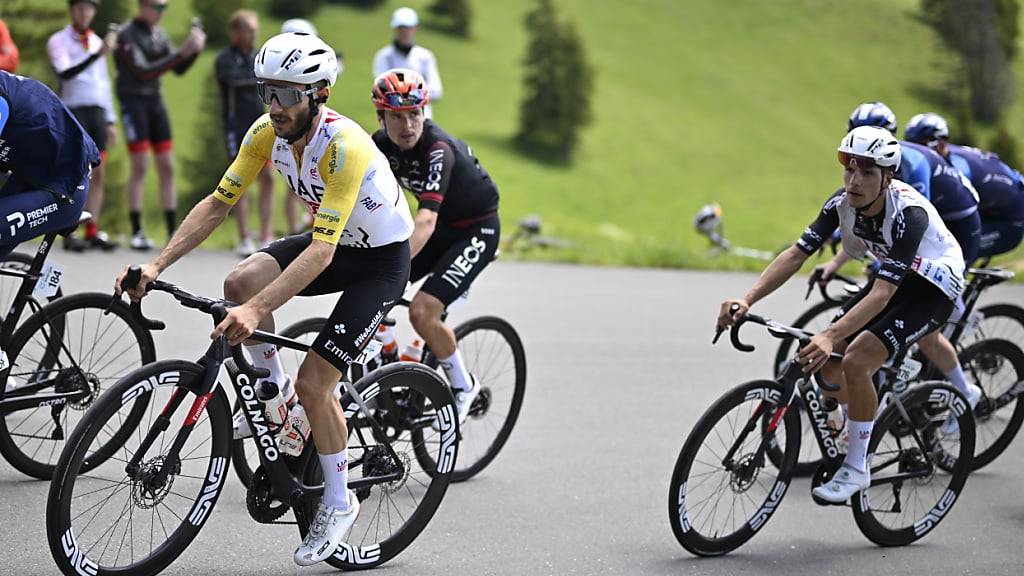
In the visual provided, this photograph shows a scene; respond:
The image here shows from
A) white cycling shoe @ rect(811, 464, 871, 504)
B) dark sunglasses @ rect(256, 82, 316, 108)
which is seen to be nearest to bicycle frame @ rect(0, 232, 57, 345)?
dark sunglasses @ rect(256, 82, 316, 108)

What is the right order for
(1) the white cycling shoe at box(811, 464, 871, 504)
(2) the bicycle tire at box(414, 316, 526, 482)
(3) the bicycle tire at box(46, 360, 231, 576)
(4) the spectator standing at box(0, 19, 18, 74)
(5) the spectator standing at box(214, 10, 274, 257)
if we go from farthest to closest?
(5) the spectator standing at box(214, 10, 274, 257), (4) the spectator standing at box(0, 19, 18, 74), (2) the bicycle tire at box(414, 316, 526, 482), (1) the white cycling shoe at box(811, 464, 871, 504), (3) the bicycle tire at box(46, 360, 231, 576)

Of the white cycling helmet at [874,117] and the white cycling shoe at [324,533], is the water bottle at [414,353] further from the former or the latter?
the white cycling helmet at [874,117]

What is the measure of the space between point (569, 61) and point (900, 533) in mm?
69084

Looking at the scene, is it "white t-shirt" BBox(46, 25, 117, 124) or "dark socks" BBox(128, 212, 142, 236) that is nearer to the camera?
"white t-shirt" BBox(46, 25, 117, 124)

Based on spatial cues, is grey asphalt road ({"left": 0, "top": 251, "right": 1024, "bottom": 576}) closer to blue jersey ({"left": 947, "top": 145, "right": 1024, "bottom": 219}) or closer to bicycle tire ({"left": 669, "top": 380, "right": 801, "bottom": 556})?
bicycle tire ({"left": 669, "top": 380, "right": 801, "bottom": 556})

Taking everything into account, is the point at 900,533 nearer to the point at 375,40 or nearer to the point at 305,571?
the point at 305,571

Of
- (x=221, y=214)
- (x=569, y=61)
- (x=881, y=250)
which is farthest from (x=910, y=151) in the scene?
(x=569, y=61)

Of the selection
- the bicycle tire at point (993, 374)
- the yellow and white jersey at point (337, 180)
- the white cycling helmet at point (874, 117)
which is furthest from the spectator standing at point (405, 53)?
the yellow and white jersey at point (337, 180)

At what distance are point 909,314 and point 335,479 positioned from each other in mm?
3001

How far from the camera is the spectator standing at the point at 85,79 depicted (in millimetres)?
11180

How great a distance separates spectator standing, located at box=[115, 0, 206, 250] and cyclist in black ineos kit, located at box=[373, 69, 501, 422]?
18.5 ft

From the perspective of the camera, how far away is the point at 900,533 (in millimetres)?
6191

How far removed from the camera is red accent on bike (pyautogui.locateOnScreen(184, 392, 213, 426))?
15.0 ft

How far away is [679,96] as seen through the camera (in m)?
78.2
